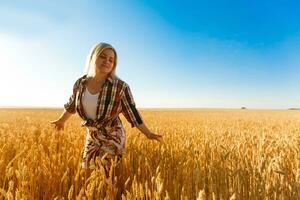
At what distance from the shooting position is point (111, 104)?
2846 mm

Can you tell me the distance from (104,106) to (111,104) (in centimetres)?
6

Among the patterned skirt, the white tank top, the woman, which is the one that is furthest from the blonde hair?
the patterned skirt

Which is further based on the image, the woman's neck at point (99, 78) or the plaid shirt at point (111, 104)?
the woman's neck at point (99, 78)

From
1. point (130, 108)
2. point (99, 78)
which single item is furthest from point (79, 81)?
point (130, 108)

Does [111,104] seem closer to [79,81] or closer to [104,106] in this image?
[104,106]

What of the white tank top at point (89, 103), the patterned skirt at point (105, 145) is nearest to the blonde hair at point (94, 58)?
the white tank top at point (89, 103)

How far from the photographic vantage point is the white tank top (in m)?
2.87

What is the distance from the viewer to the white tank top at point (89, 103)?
2865mm

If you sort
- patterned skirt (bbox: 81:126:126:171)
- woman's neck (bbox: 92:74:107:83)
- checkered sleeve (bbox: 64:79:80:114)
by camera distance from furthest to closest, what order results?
checkered sleeve (bbox: 64:79:80:114) → woman's neck (bbox: 92:74:107:83) → patterned skirt (bbox: 81:126:126:171)

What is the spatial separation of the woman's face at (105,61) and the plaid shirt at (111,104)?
0.10 m

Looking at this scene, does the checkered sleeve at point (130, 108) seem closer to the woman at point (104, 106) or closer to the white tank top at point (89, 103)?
the woman at point (104, 106)

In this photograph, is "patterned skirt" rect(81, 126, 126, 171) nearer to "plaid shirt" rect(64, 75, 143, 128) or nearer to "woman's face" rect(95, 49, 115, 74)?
"plaid shirt" rect(64, 75, 143, 128)

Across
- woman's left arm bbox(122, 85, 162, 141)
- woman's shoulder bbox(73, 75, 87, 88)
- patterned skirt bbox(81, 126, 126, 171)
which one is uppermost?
woman's shoulder bbox(73, 75, 87, 88)

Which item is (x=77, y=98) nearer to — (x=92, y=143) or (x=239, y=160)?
(x=92, y=143)
